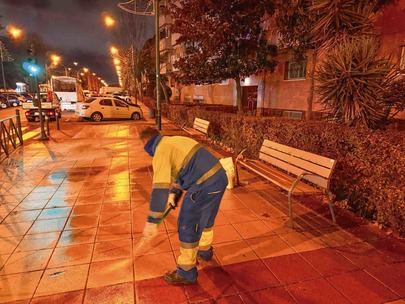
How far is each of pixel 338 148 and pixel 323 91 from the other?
Answer: 1.23 metres

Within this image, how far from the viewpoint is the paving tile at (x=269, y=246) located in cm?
353

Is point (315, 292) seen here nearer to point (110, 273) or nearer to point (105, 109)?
point (110, 273)

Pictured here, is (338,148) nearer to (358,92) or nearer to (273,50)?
(358,92)

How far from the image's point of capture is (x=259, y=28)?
12.3 m

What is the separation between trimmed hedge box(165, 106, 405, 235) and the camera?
3.85 metres

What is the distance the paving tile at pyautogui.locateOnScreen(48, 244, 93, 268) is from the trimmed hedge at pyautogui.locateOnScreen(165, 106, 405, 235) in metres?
3.66

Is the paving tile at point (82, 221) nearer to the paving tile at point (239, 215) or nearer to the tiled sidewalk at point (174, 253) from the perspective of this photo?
the tiled sidewalk at point (174, 253)

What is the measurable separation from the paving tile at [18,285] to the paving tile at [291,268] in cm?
230

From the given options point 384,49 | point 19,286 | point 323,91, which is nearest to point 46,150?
point 19,286

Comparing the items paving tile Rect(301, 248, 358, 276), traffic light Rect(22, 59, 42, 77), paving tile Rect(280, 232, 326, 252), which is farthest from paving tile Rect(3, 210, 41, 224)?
traffic light Rect(22, 59, 42, 77)

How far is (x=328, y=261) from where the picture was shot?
11.0 ft

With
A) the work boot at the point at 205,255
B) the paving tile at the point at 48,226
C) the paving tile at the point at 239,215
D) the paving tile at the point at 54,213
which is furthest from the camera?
the paving tile at the point at 54,213

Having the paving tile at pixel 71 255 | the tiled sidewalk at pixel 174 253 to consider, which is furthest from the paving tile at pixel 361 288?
the paving tile at pixel 71 255

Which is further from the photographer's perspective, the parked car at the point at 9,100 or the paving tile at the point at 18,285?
the parked car at the point at 9,100
